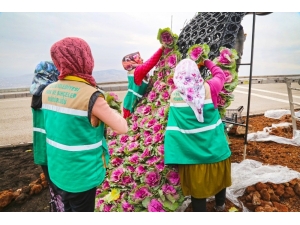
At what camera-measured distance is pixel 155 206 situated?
192 centimetres

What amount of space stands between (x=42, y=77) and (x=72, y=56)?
22.5 inches

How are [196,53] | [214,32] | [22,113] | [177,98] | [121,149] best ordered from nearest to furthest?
[177,98], [196,53], [214,32], [121,149], [22,113]

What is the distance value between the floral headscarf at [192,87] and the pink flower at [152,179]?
0.76 metres

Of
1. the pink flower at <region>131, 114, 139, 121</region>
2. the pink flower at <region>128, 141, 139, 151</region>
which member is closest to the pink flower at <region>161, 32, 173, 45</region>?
the pink flower at <region>131, 114, 139, 121</region>

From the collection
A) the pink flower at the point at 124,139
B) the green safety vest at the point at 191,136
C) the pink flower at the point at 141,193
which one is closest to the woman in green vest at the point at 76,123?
the green safety vest at the point at 191,136

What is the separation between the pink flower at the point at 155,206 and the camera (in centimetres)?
191

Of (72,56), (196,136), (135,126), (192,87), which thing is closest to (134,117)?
(135,126)

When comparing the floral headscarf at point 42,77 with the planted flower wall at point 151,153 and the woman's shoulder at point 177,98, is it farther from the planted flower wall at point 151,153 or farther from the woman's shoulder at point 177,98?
the planted flower wall at point 151,153

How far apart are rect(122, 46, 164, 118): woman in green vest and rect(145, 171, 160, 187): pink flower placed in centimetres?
105

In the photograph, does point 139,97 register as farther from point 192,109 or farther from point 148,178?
point 192,109

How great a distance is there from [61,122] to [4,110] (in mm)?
6682

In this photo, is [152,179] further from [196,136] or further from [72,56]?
[72,56]

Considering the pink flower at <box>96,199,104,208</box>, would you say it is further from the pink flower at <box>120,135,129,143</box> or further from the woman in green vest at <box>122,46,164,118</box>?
the woman in green vest at <box>122,46,164,118</box>

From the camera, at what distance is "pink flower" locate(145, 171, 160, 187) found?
2.03 m
